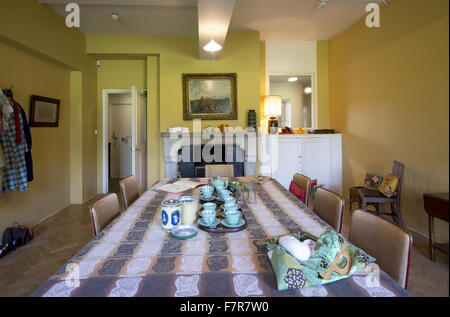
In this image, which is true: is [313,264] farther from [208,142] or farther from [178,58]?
[178,58]

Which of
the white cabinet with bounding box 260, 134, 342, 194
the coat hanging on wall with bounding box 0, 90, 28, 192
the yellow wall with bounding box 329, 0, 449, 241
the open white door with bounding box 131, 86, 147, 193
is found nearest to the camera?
the yellow wall with bounding box 329, 0, 449, 241

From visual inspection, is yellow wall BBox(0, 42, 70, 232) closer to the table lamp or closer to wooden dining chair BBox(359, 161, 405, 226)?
the table lamp

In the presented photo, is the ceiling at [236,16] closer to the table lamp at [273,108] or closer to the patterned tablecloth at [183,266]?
the table lamp at [273,108]

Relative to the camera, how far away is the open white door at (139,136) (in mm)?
3607

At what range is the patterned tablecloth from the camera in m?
0.62

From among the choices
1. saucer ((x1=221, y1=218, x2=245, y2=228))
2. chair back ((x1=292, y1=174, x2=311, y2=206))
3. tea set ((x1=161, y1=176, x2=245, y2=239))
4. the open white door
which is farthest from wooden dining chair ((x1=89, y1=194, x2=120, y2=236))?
the open white door

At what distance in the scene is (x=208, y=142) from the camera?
380 centimetres

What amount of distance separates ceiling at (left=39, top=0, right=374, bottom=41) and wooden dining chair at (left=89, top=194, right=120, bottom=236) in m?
2.47

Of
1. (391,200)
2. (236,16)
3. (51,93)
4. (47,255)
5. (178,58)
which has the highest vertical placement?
(236,16)

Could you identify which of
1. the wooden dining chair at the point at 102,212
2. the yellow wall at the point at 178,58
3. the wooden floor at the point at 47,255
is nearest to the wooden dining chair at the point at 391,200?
the wooden floor at the point at 47,255

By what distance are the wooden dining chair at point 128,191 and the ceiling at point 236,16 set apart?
85.6 inches

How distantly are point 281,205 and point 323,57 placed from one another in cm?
375

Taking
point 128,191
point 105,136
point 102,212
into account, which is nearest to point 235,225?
point 102,212

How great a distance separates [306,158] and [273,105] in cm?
103
